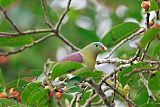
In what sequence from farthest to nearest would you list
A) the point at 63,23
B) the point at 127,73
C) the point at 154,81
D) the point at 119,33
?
the point at 63,23, the point at 119,33, the point at 154,81, the point at 127,73

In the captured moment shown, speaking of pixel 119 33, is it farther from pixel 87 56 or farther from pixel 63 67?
pixel 63 67

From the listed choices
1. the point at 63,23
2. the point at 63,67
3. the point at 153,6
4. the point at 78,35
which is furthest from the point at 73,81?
the point at 63,23

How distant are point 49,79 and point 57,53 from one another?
2.35 m

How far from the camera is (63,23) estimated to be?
4273 mm

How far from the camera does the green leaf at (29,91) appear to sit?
2.04 meters

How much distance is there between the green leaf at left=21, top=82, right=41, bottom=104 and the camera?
2.04 m

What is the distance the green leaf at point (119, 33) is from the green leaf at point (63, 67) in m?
0.67

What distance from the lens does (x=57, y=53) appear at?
4289 mm

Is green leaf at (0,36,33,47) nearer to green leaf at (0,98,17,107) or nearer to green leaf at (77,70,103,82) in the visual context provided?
green leaf at (0,98,17,107)

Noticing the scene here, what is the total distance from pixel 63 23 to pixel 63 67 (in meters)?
2.29

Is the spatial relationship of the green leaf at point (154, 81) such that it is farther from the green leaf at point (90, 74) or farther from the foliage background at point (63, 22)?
the foliage background at point (63, 22)

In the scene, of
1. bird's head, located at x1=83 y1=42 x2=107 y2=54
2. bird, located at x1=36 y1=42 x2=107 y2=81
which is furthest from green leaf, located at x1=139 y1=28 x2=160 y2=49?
bird's head, located at x1=83 y1=42 x2=107 y2=54

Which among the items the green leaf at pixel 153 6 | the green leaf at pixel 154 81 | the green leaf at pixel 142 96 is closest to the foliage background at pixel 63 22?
the green leaf at pixel 142 96

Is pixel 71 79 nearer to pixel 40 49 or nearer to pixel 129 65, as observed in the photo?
pixel 129 65
